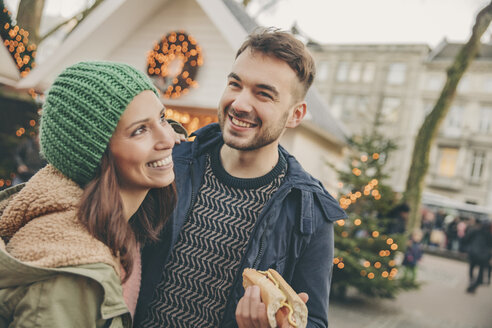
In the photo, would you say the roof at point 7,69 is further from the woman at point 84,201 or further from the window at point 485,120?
the window at point 485,120

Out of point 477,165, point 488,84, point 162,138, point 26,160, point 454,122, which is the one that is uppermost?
point 488,84

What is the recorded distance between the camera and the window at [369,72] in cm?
4009

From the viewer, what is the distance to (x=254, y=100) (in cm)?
208

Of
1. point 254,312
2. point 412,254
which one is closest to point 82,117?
point 254,312

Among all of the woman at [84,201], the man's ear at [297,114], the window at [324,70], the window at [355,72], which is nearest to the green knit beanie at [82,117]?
the woman at [84,201]

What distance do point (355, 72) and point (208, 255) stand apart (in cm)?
4162

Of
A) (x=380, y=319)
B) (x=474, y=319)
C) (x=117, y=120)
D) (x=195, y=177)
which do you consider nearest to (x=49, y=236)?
(x=117, y=120)

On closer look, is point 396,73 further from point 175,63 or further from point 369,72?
point 175,63

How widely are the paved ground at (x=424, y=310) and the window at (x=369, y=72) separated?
97.8ft

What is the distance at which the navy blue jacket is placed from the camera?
6.21ft

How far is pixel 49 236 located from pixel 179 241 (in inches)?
28.4

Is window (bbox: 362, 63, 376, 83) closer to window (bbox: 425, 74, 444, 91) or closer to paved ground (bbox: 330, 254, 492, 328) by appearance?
window (bbox: 425, 74, 444, 91)

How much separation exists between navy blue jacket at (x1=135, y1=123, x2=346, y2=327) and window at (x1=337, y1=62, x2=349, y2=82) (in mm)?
41331

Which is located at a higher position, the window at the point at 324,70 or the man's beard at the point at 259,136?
the window at the point at 324,70
